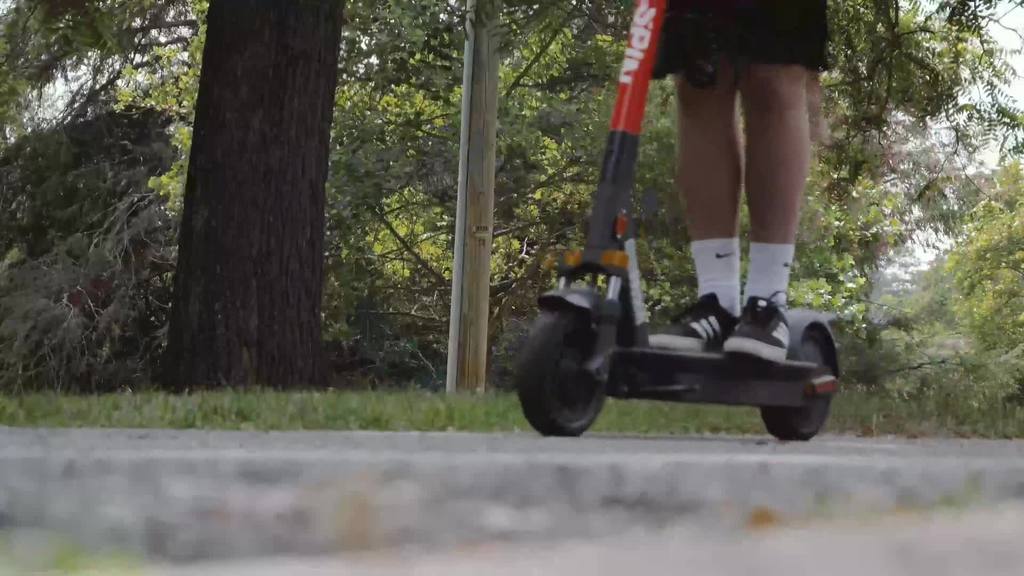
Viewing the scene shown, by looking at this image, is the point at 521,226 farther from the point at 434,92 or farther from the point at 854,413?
the point at 854,413

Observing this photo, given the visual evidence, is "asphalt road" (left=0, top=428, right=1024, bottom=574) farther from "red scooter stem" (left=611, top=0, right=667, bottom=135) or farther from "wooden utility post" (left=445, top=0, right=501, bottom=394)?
"wooden utility post" (left=445, top=0, right=501, bottom=394)

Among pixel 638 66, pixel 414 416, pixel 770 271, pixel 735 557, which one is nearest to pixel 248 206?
pixel 414 416

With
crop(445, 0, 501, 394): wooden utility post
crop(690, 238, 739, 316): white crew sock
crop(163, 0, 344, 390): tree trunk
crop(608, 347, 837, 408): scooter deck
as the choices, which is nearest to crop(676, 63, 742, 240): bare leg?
crop(690, 238, 739, 316): white crew sock

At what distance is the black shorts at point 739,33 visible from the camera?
338cm

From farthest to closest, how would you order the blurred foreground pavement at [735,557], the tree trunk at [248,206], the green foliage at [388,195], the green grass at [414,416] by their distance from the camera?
1. the green foliage at [388,195]
2. the tree trunk at [248,206]
3. the green grass at [414,416]
4. the blurred foreground pavement at [735,557]

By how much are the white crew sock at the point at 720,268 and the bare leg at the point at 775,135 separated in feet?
0.42

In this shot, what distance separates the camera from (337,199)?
21484mm

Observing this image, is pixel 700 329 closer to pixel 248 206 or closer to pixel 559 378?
pixel 559 378

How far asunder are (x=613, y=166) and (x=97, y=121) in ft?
74.4

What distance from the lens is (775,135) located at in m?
3.48

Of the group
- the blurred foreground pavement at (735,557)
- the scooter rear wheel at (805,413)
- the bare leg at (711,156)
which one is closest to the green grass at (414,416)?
the scooter rear wheel at (805,413)

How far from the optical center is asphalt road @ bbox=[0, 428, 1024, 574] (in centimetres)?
105

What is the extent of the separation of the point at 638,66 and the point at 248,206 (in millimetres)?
4455

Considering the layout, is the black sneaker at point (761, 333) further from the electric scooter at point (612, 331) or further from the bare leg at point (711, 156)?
the bare leg at point (711, 156)
